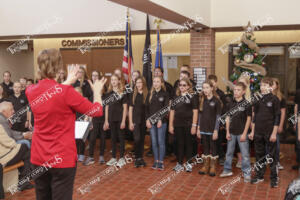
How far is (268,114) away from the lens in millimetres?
5715

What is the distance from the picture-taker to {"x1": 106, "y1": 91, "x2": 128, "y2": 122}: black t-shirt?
274 inches

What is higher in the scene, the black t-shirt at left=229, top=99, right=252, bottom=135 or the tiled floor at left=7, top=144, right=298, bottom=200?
the black t-shirt at left=229, top=99, right=252, bottom=135

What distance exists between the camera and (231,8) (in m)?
8.18

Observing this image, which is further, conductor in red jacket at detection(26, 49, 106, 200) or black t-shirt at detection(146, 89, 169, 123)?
black t-shirt at detection(146, 89, 169, 123)

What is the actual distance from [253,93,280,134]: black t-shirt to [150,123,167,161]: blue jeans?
179cm

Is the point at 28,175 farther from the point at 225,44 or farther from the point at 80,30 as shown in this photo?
the point at 225,44

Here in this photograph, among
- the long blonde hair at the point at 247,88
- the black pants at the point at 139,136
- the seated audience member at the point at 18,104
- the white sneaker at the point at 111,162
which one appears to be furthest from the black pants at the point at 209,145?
the seated audience member at the point at 18,104

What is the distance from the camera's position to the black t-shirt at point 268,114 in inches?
224

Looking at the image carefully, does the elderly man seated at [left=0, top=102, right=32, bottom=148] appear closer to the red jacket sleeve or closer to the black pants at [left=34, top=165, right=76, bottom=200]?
the black pants at [left=34, top=165, right=76, bottom=200]

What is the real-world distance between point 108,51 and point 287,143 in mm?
6199

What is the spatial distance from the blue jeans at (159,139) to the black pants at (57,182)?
157 inches

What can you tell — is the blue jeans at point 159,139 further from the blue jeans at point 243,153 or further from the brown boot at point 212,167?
the blue jeans at point 243,153

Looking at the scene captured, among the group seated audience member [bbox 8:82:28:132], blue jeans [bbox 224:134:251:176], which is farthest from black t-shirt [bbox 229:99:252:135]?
seated audience member [bbox 8:82:28:132]

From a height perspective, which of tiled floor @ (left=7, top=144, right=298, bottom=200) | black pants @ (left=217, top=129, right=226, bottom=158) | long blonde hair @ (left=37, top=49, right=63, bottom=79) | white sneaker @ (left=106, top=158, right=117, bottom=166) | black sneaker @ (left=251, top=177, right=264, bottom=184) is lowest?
tiled floor @ (left=7, top=144, right=298, bottom=200)
